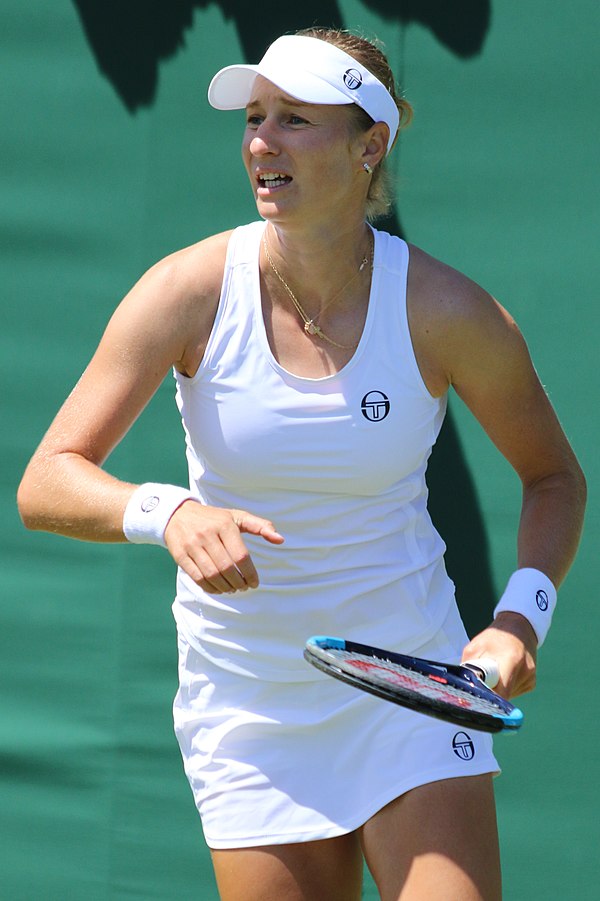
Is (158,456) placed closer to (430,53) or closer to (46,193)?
(46,193)

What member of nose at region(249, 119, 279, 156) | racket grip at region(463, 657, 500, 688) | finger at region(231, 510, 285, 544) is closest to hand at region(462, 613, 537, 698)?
racket grip at region(463, 657, 500, 688)

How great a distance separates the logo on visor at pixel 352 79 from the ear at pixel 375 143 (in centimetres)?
10

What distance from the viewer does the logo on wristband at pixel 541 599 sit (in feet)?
7.47

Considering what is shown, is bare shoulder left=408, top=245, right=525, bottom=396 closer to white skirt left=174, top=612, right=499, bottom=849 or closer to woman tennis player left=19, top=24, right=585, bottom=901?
woman tennis player left=19, top=24, right=585, bottom=901

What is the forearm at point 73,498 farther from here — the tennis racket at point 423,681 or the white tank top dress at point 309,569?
the tennis racket at point 423,681

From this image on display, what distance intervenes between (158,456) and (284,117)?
3.80ft

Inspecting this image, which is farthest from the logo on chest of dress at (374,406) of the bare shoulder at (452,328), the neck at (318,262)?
the neck at (318,262)

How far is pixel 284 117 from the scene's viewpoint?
2.38 metres

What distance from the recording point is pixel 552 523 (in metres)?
2.41

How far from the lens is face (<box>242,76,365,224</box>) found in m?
2.33

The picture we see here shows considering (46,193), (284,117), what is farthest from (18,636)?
(284,117)

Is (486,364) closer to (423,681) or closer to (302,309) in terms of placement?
(302,309)

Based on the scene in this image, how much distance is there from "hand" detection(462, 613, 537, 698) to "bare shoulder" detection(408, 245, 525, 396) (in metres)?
0.45

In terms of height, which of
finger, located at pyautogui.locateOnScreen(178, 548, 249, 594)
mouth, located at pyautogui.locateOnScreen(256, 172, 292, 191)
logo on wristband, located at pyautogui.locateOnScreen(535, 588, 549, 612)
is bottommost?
logo on wristband, located at pyautogui.locateOnScreen(535, 588, 549, 612)
